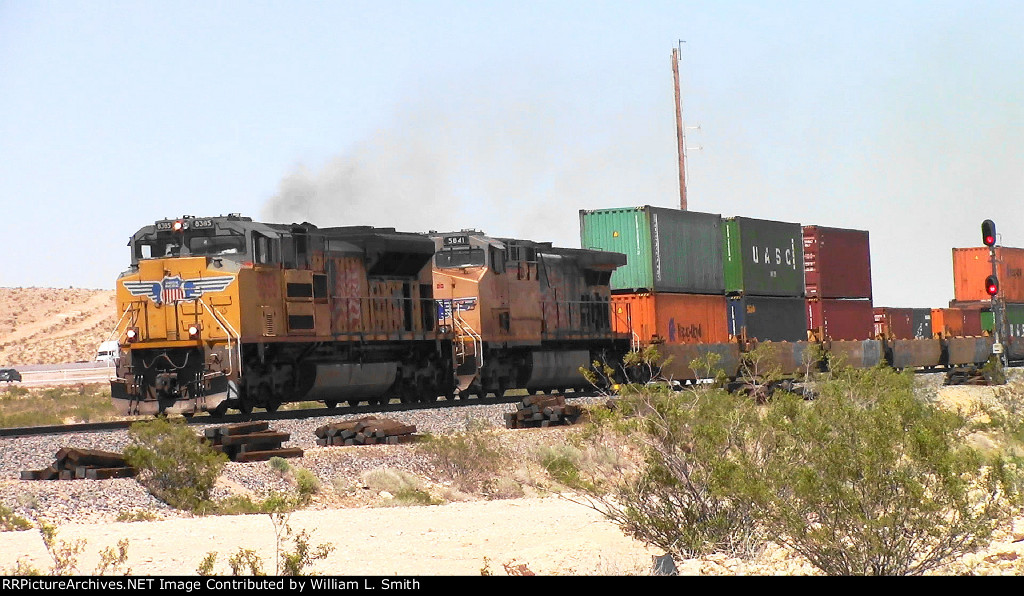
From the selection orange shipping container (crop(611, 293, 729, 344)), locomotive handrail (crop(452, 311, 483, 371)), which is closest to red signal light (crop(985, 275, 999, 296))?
orange shipping container (crop(611, 293, 729, 344))

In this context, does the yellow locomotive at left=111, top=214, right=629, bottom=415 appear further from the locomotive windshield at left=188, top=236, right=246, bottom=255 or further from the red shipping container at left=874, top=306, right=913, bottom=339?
the red shipping container at left=874, top=306, right=913, bottom=339

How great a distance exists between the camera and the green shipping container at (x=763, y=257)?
33.6 metres

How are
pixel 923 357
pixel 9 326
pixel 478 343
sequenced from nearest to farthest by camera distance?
pixel 478 343 < pixel 923 357 < pixel 9 326

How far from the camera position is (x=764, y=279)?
113 feet

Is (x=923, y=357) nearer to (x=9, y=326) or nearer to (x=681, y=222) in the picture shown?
(x=681, y=222)

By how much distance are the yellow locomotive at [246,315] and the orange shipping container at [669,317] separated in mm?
8003

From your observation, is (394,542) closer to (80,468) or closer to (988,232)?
(80,468)

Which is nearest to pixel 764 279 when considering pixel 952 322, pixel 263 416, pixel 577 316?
pixel 577 316

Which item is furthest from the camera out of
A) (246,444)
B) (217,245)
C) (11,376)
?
(11,376)

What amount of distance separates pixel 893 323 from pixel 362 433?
2760 cm

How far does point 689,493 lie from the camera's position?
1136cm

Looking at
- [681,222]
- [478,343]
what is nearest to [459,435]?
[478,343]

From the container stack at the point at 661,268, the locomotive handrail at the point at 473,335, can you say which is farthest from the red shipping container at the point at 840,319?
the locomotive handrail at the point at 473,335

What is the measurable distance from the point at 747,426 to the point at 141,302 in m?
14.3
